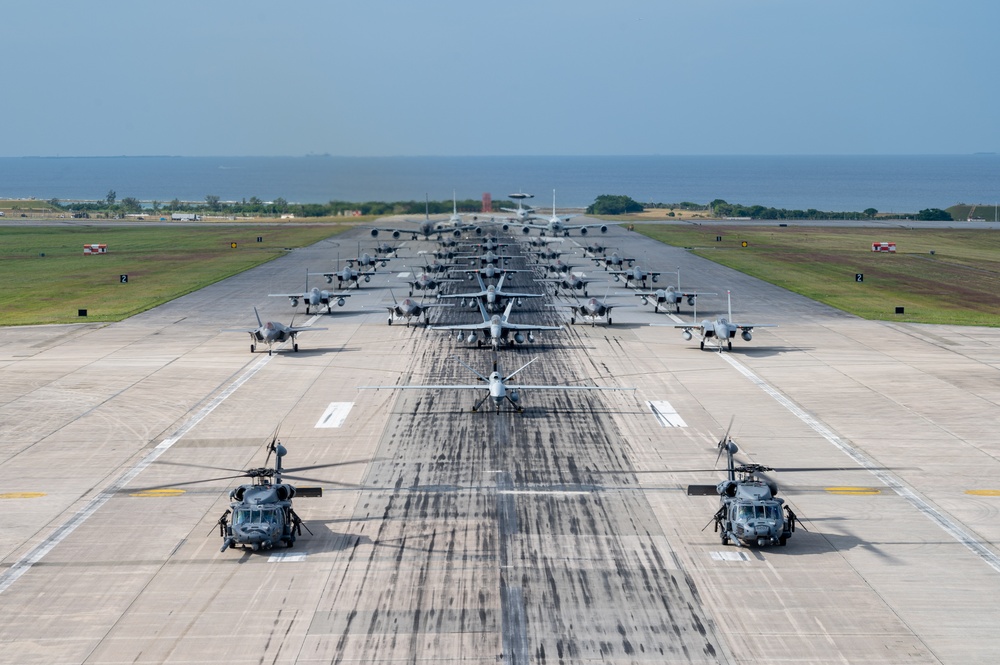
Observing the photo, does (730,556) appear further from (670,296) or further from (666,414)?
(670,296)

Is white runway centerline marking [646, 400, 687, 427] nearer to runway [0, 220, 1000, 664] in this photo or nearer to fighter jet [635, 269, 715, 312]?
runway [0, 220, 1000, 664]

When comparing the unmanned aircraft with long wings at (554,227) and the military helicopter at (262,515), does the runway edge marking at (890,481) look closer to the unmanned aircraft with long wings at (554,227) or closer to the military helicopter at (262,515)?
the military helicopter at (262,515)

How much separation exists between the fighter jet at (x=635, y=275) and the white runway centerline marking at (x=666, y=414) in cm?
4871

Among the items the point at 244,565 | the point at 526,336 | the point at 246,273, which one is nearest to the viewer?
the point at 244,565

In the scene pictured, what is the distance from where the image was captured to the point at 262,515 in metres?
39.0

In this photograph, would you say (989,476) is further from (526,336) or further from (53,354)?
(53,354)

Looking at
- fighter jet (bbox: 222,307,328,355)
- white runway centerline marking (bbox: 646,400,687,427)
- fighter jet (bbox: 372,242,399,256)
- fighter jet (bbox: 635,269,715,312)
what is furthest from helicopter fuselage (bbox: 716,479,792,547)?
fighter jet (bbox: 372,242,399,256)

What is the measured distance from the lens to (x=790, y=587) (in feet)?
119

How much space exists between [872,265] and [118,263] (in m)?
105

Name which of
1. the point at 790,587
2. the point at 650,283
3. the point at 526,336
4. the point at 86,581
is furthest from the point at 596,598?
the point at 650,283

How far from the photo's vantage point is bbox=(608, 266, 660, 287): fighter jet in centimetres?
11032

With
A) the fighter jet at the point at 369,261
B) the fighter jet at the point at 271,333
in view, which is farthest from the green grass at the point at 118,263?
the fighter jet at the point at 271,333

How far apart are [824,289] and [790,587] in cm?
8332

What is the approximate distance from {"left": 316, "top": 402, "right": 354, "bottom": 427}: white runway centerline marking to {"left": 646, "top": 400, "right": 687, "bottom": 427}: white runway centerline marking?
18.9 meters
